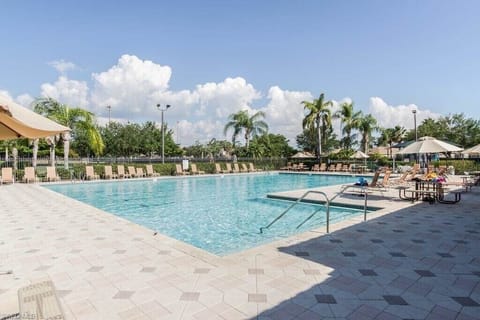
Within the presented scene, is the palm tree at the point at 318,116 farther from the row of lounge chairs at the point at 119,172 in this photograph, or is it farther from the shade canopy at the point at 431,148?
the shade canopy at the point at 431,148

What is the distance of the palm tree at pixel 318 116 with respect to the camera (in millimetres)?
27156

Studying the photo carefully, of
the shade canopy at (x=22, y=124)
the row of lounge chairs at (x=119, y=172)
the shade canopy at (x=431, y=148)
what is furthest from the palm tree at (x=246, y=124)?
the shade canopy at (x=22, y=124)

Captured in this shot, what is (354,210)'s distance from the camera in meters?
9.28

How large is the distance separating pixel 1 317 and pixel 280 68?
1697 centimetres

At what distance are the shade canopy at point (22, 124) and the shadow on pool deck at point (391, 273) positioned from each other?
2.75 meters

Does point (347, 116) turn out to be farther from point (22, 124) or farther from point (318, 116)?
point (22, 124)

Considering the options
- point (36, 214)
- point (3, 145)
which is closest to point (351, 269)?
point (36, 214)

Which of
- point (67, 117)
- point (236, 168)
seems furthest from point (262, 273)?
point (236, 168)

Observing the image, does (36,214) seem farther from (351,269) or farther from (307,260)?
(351,269)

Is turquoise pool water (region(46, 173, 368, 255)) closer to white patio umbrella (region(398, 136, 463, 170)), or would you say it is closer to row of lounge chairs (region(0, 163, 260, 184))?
row of lounge chairs (region(0, 163, 260, 184))

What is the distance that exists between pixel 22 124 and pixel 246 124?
→ 1149 inches

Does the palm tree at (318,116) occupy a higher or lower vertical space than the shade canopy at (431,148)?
higher

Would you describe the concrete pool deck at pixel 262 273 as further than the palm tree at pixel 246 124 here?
No

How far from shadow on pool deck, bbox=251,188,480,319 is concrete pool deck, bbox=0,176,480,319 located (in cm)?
1
